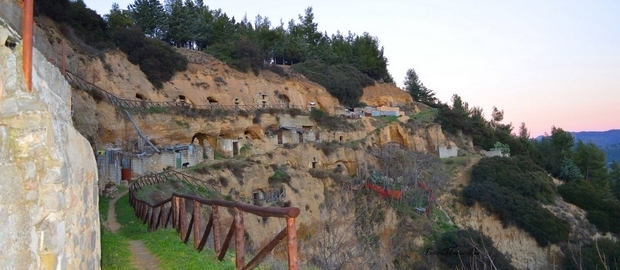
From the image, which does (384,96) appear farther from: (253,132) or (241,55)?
(253,132)

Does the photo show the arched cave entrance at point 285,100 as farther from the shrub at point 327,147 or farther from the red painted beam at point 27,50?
the red painted beam at point 27,50

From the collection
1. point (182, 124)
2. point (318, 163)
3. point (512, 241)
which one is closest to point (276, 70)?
point (318, 163)

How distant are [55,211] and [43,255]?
14.5 inches

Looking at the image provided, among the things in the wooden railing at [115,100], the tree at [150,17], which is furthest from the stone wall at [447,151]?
the tree at [150,17]

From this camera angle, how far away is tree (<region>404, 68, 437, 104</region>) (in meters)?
80.9

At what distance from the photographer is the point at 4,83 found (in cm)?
361

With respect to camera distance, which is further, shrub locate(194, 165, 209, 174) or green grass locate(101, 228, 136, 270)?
shrub locate(194, 165, 209, 174)

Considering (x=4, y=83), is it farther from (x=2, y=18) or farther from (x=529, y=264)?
(x=529, y=264)

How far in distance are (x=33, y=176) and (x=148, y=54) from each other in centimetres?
4138

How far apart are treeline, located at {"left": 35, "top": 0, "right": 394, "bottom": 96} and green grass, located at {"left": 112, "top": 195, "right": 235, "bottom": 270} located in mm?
29143

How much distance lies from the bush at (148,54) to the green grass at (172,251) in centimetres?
3102

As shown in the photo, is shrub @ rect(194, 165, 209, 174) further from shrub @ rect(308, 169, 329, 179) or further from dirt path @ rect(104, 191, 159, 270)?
dirt path @ rect(104, 191, 159, 270)

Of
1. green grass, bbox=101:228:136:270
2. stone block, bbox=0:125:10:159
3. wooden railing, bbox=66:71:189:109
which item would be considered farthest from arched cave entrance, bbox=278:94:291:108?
stone block, bbox=0:125:10:159

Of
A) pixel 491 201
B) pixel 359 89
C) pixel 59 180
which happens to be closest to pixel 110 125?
pixel 59 180
